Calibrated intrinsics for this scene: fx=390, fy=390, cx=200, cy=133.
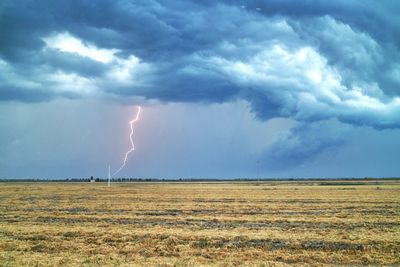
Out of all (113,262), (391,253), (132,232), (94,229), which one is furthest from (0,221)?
(391,253)

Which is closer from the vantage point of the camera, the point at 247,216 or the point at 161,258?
the point at 161,258

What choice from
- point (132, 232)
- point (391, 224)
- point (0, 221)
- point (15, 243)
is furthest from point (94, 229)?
point (391, 224)

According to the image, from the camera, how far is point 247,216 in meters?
34.4

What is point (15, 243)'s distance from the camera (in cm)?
2119

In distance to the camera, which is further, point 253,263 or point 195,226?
point 195,226

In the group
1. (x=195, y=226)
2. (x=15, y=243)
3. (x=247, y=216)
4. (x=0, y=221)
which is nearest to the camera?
(x=15, y=243)

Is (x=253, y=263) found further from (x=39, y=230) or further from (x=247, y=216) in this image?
(x=247, y=216)

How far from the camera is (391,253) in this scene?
1830 centimetres

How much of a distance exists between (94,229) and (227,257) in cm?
1231

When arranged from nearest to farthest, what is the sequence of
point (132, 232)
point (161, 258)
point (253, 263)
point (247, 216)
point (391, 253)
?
point (253, 263), point (161, 258), point (391, 253), point (132, 232), point (247, 216)

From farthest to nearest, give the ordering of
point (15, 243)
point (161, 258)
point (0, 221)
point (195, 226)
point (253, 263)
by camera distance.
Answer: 1. point (0, 221)
2. point (195, 226)
3. point (15, 243)
4. point (161, 258)
5. point (253, 263)

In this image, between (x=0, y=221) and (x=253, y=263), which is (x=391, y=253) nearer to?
(x=253, y=263)

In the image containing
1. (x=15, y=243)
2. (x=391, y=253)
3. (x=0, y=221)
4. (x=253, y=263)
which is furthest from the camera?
(x=0, y=221)

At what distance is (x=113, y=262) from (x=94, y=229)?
10.8 meters
